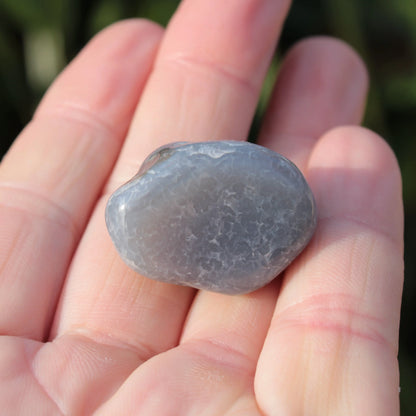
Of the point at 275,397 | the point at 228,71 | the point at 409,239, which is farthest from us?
the point at 409,239

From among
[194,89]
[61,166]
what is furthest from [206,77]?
[61,166]

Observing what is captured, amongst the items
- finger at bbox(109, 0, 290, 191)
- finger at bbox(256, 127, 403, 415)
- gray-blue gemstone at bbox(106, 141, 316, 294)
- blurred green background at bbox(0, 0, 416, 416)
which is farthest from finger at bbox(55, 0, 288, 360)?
blurred green background at bbox(0, 0, 416, 416)

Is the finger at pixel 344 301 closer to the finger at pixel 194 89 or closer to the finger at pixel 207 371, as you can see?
the finger at pixel 207 371

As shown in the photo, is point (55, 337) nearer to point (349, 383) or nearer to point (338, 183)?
point (349, 383)

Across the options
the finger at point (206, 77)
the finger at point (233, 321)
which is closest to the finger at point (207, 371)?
the finger at point (233, 321)

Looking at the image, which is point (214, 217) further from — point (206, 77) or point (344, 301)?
point (206, 77)

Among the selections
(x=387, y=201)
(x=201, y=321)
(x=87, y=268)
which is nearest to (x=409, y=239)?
(x=387, y=201)
